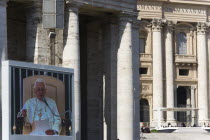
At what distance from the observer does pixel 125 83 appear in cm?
4722

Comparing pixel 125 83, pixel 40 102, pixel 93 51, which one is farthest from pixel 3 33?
pixel 93 51

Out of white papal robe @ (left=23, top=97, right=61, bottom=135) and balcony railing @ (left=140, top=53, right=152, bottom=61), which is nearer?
white papal robe @ (left=23, top=97, right=61, bottom=135)

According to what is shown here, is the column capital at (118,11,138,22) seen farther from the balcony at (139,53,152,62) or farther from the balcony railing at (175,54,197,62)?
the balcony railing at (175,54,197,62)

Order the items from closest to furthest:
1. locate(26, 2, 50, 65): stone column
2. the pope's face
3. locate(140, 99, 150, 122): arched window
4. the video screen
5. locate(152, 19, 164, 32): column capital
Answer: the video screen → the pope's face → locate(26, 2, 50, 65): stone column → locate(140, 99, 150, 122): arched window → locate(152, 19, 164, 32): column capital

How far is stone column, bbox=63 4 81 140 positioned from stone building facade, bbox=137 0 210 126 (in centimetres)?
4381

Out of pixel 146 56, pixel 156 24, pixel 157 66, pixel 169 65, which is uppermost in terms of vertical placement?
pixel 156 24

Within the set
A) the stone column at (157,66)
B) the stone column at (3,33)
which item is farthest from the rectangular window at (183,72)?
the stone column at (3,33)

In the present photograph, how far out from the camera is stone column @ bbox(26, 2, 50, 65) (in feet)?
141

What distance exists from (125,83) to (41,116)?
33.5ft

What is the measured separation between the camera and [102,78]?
4981cm

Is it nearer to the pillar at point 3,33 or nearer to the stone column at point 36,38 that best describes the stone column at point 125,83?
the stone column at point 36,38

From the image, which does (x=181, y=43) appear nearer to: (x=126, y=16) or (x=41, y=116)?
(x=126, y=16)

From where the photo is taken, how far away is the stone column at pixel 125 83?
1844 inches

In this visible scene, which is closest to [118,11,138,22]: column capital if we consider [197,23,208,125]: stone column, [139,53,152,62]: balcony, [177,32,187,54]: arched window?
[139,53,152,62]: balcony
